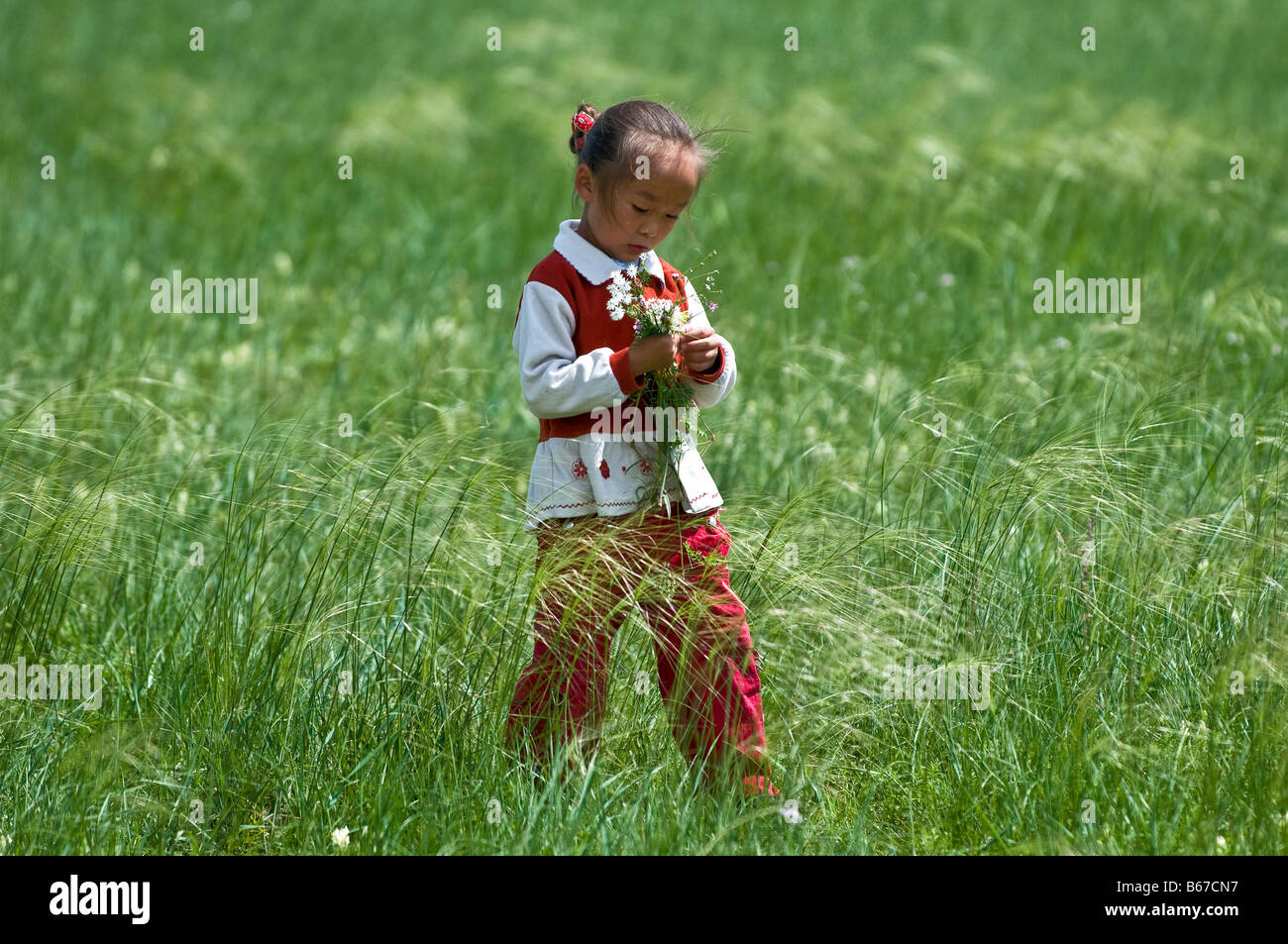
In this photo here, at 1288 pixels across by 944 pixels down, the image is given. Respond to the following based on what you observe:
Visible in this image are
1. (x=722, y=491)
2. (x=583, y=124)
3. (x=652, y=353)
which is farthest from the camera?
(x=722, y=491)

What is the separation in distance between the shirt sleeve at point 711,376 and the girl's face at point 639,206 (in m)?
0.17

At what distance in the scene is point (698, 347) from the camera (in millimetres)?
2748

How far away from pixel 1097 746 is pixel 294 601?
6.05 feet

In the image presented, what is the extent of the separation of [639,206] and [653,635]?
0.84 m

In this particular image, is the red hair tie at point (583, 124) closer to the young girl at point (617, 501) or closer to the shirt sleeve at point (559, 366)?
the young girl at point (617, 501)

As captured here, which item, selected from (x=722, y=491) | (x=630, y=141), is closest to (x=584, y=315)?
(x=630, y=141)

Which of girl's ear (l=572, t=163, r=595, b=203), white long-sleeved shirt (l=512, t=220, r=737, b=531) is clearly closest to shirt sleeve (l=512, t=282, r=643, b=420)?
white long-sleeved shirt (l=512, t=220, r=737, b=531)

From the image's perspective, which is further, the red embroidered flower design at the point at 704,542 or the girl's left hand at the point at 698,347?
the red embroidered flower design at the point at 704,542

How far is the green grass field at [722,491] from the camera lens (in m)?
2.78

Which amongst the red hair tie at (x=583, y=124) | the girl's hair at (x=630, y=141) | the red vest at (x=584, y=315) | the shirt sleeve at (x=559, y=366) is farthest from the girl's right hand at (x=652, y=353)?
the red hair tie at (x=583, y=124)

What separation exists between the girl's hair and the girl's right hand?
304 millimetres

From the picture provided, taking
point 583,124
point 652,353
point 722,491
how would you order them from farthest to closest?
point 722,491
point 583,124
point 652,353

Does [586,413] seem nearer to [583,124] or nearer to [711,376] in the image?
[711,376]

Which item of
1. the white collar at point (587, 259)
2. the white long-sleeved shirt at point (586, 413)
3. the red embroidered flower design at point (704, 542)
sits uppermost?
the white collar at point (587, 259)
